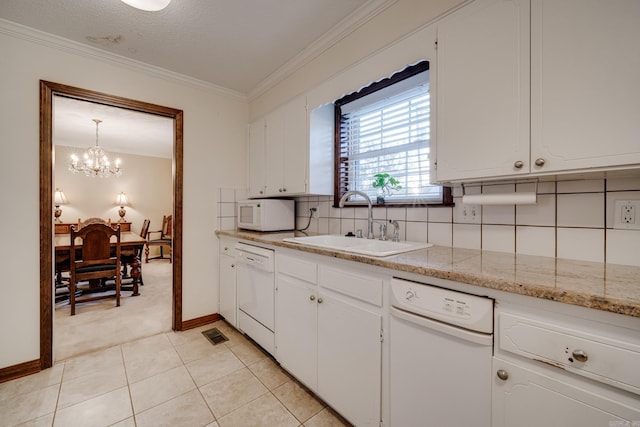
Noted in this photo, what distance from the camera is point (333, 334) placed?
4.55ft

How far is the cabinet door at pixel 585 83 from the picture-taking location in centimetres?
85

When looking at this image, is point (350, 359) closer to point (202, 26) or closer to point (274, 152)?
point (274, 152)

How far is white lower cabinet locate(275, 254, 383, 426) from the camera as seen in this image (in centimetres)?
121

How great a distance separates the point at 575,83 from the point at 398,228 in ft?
3.44

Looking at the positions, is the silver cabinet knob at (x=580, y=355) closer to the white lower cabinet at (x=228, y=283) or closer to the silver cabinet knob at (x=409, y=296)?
the silver cabinet knob at (x=409, y=296)

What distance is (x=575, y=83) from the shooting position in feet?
3.05

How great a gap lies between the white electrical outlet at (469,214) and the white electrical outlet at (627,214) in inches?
18.9

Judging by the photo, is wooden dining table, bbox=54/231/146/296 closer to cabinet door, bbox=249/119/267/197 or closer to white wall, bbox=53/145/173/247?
cabinet door, bbox=249/119/267/197

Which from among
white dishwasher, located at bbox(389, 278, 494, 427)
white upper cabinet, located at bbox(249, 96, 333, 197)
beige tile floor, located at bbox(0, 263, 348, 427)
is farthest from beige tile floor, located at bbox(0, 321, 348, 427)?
white upper cabinet, located at bbox(249, 96, 333, 197)

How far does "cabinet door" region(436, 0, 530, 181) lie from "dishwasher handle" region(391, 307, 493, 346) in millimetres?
659

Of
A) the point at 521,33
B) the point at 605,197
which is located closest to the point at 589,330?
the point at 605,197

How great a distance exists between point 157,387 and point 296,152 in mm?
1895

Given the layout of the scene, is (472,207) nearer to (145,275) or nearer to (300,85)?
(300,85)

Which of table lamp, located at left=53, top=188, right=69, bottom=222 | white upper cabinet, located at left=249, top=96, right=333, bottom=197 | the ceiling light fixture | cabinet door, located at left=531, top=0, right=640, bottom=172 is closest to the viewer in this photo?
cabinet door, located at left=531, top=0, right=640, bottom=172
